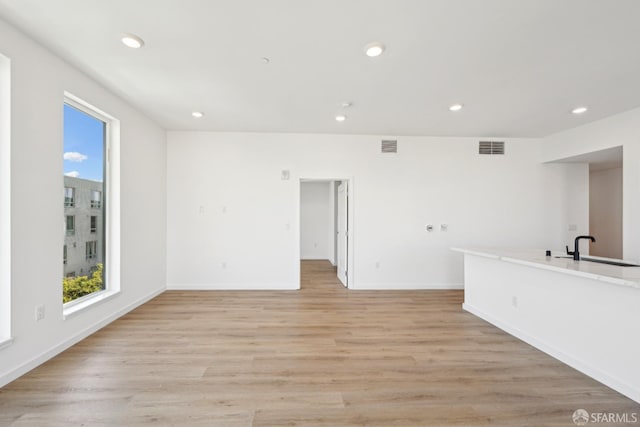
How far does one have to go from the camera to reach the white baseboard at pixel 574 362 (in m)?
1.96

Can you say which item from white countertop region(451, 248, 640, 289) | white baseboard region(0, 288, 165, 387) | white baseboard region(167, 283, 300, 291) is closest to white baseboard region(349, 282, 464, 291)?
white baseboard region(167, 283, 300, 291)

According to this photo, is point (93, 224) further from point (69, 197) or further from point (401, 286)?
point (401, 286)

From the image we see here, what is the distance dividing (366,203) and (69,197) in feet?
13.3

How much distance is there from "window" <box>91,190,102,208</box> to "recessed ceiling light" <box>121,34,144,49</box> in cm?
180

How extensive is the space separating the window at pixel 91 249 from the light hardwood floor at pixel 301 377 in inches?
34.2

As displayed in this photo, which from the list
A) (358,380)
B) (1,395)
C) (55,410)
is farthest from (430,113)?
(1,395)

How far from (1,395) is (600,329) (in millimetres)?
4619

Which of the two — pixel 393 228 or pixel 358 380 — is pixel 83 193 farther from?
pixel 393 228

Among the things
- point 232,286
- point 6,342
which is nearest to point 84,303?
point 6,342

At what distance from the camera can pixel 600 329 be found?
85.6 inches

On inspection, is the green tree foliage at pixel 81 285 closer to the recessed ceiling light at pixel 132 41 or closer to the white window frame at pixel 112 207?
the white window frame at pixel 112 207

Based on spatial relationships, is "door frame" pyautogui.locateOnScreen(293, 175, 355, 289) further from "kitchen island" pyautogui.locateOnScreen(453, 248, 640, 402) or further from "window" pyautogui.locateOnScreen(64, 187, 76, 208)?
"window" pyautogui.locateOnScreen(64, 187, 76, 208)

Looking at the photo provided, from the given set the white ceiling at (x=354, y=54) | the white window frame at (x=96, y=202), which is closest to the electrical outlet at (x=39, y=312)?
the white window frame at (x=96, y=202)

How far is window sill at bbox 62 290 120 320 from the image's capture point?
265cm
